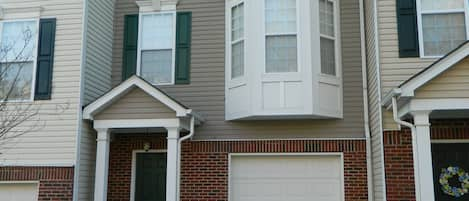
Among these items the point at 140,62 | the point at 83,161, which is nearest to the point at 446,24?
the point at 140,62

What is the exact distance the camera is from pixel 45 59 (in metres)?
9.94

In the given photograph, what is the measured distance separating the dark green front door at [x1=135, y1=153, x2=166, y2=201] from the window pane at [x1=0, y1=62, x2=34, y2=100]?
2685mm

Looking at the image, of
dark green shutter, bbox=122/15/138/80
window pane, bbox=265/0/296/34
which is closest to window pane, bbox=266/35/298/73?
window pane, bbox=265/0/296/34

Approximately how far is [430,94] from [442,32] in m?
1.89

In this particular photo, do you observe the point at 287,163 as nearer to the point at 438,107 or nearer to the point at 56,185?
the point at 438,107

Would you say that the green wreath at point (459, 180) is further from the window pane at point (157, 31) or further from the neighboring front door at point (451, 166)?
the window pane at point (157, 31)

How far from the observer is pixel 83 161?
31.6 ft

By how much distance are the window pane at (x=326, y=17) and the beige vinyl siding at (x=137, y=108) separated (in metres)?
3.62

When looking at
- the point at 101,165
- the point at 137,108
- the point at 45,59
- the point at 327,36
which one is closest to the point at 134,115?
the point at 137,108

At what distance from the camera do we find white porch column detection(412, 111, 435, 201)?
732 centimetres

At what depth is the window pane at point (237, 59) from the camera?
10.3 m

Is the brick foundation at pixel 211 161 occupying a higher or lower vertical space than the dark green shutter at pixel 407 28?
lower

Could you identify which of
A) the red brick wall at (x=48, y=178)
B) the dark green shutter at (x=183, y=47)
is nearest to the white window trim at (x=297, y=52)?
the dark green shutter at (x=183, y=47)

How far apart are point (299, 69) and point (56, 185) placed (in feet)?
17.2
